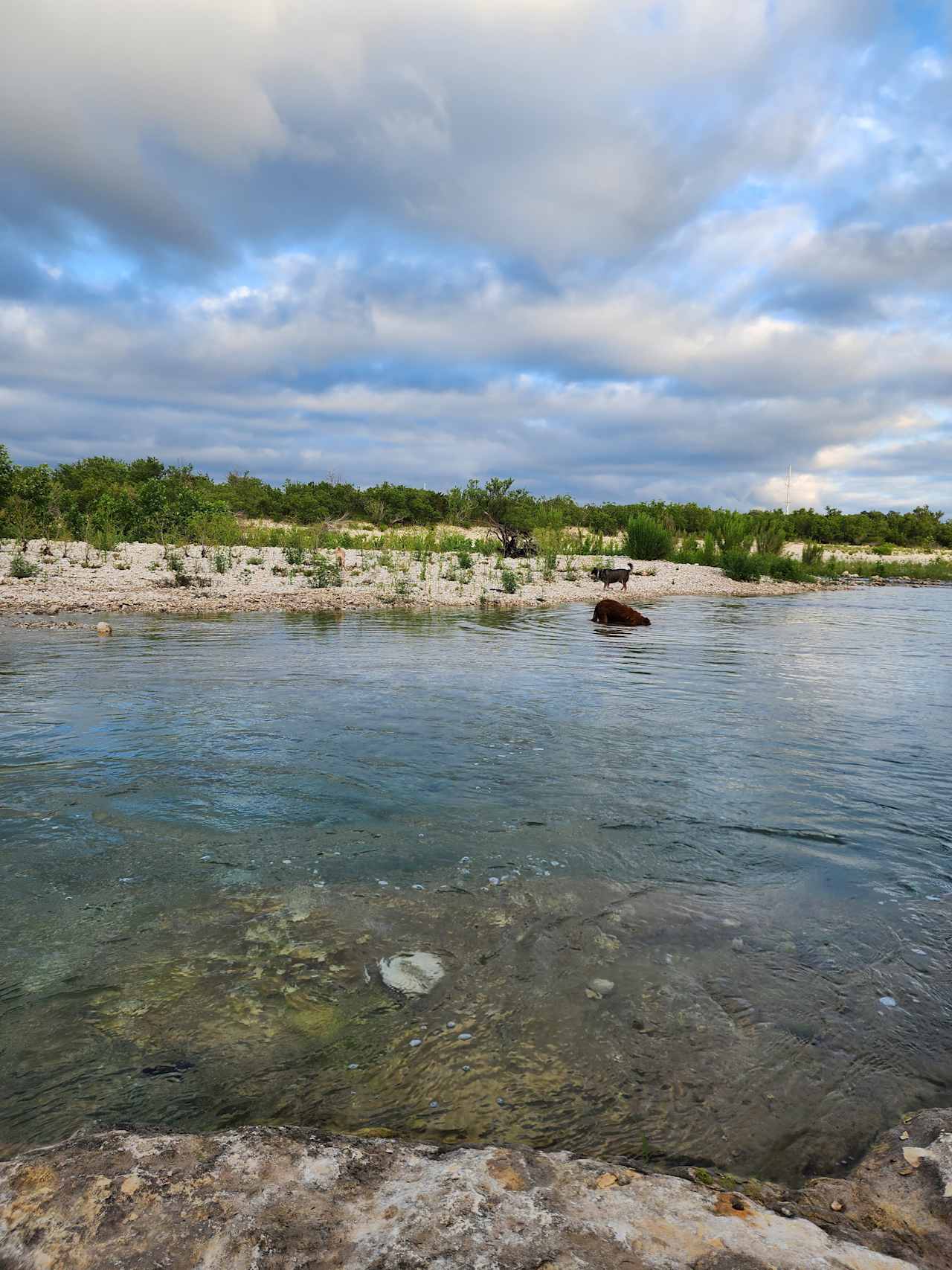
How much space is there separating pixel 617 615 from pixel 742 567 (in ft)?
53.9

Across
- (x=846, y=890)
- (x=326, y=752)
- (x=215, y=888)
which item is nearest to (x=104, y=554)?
(x=326, y=752)

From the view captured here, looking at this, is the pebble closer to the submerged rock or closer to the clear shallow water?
the clear shallow water

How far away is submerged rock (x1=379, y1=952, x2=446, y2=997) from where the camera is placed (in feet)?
8.69

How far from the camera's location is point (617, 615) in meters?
14.6

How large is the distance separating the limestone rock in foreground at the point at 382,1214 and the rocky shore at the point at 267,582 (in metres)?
14.5

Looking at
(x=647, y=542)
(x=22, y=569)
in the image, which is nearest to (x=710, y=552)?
(x=647, y=542)

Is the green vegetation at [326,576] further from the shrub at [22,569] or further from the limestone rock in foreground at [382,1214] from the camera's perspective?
the limestone rock in foreground at [382,1214]

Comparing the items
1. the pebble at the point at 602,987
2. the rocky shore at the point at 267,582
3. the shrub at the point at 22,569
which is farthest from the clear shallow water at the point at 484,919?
the shrub at the point at 22,569

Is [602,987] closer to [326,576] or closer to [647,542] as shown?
[326,576]

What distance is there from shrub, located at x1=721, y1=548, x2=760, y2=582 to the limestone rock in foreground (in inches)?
1136

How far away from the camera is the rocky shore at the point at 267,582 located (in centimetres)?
1573

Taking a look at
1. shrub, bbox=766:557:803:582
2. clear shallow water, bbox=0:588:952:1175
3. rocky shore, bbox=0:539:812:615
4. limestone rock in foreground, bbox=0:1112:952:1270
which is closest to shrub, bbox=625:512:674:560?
shrub, bbox=766:557:803:582

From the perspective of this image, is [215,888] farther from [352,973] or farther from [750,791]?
[750,791]

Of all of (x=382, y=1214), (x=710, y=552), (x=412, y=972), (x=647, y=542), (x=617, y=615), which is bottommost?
(x=412, y=972)
